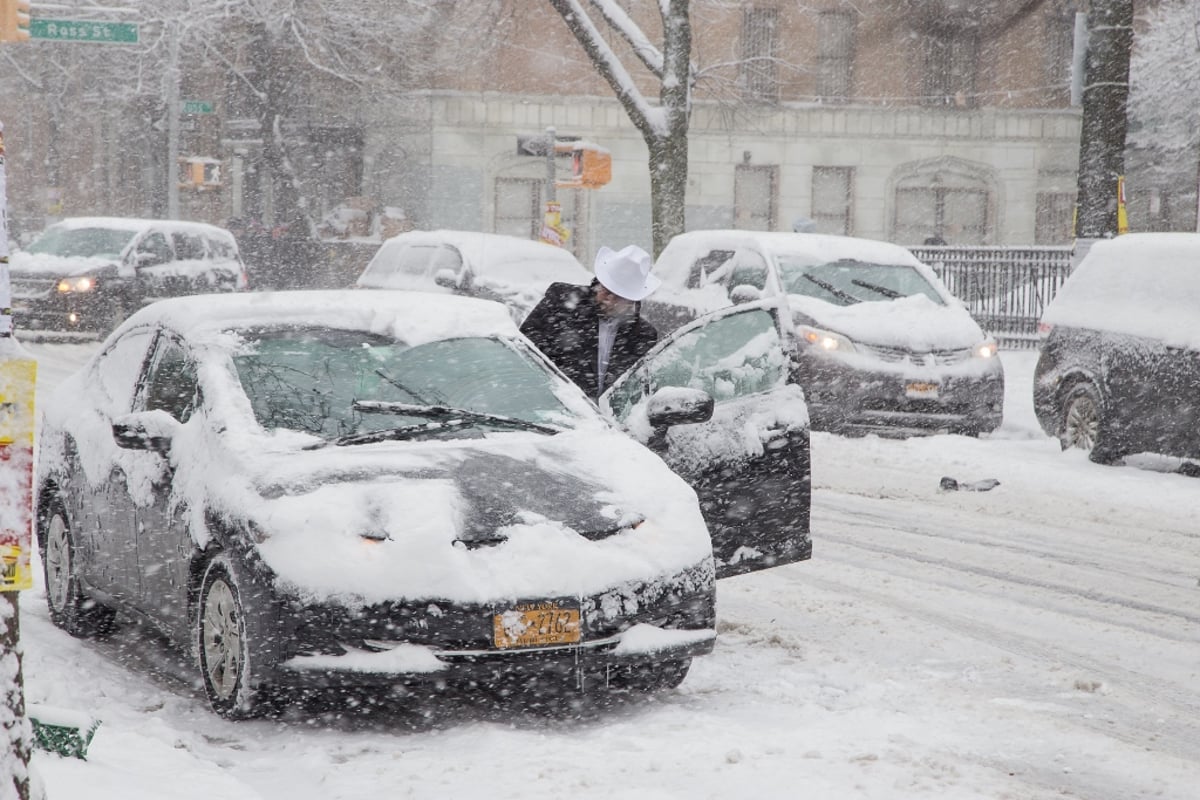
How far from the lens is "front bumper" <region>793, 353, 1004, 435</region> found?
14.6 metres

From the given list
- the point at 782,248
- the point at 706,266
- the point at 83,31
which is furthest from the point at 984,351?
the point at 83,31

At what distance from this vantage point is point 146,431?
6430mm

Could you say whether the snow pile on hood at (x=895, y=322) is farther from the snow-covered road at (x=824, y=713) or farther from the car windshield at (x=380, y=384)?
the car windshield at (x=380, y=384)

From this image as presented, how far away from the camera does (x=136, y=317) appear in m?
7.61

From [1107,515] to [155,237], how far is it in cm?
1548

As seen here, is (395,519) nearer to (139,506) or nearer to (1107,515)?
(139,506)

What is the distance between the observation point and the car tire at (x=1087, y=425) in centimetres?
1315

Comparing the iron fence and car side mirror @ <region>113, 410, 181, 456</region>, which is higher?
the iron fence

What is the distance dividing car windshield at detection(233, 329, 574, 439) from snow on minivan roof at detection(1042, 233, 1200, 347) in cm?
698

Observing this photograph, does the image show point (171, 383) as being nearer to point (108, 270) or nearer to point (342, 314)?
point (342, 314)

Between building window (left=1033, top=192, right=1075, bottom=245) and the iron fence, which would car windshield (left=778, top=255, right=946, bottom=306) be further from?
building window (left=1033, top=192, right=1075, bottom=245)

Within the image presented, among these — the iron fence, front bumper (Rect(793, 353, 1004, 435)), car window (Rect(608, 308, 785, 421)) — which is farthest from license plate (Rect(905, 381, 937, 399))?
the iron fence

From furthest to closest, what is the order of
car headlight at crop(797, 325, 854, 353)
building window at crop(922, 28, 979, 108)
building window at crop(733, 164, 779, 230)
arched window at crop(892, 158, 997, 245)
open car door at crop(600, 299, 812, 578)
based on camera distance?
building window at crop(733, 164, 779, 230)
building window at crop(922, 28, 979, 108)
arched window at crop(892, 158, 997, 245)
car headlight at crop(797, 325, 854, 353)
open car door at crop(600, 299, 812, 578)

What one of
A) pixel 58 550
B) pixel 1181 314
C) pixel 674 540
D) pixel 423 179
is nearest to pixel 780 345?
pixel 674 540
